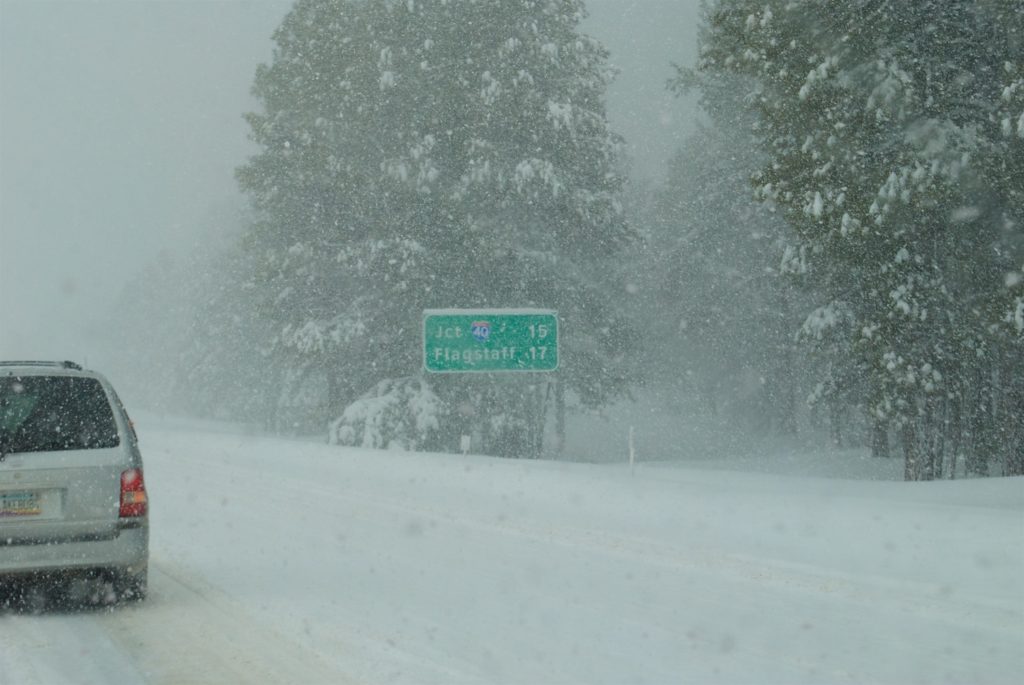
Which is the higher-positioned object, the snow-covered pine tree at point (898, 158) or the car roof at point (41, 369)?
the snow-covered pine tree at point (898, 158)

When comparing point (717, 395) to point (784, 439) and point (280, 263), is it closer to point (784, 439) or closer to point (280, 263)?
point (784, 439)

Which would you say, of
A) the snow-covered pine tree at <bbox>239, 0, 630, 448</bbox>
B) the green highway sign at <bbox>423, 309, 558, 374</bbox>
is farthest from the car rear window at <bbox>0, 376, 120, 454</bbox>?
the snow-covered pine tree at <bbox>239, 0, 630, 448</bbox>

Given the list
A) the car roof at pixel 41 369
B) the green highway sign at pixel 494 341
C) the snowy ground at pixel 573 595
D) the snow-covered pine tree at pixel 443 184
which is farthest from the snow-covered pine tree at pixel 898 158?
the car roof at pixel 41 369

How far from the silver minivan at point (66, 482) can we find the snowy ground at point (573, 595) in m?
0.49

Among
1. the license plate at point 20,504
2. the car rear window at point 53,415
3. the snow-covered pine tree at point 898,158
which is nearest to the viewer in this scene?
the license plate at point 20,504

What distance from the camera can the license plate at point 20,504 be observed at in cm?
809

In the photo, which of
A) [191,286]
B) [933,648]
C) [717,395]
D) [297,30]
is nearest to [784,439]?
[717,395]

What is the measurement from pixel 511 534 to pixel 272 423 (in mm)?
52367

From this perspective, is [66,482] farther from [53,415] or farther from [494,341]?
[494,341]

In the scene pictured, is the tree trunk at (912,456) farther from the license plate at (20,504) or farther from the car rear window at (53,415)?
the license plate at (20,504)

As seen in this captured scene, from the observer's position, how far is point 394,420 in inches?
1217

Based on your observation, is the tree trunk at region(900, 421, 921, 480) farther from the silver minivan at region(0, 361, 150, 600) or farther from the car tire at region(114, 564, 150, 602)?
the silver minivan at region(0, 361, 150, 600)

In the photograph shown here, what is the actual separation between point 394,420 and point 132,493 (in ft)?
73.9

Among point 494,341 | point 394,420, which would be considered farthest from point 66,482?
point 394,420
